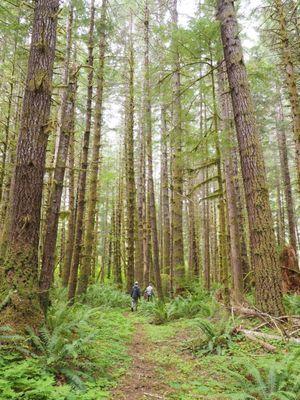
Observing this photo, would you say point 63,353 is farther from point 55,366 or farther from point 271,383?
point 271,383

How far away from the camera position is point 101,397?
11.8 ft

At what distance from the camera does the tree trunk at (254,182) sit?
6312 millimetres

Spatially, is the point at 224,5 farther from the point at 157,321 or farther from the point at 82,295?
the point at 82,295

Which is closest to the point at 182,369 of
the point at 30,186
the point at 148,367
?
the point at 148,367

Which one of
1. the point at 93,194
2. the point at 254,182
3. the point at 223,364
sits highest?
the point at 93,194

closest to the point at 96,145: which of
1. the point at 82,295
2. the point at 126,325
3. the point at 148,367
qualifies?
the point at 82,295

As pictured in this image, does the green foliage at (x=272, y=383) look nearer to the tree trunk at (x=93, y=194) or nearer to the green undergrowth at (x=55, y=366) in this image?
the green undergrowth at (x=55, y=366)

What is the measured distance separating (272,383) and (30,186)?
4.57 metres

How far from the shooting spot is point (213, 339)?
224 inches

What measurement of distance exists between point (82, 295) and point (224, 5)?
34.1 feet

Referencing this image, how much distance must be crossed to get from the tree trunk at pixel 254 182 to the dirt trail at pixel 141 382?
107 inches

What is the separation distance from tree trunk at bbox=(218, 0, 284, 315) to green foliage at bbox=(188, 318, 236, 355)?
0.99 metres

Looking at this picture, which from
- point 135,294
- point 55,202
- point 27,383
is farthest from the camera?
point 135,294

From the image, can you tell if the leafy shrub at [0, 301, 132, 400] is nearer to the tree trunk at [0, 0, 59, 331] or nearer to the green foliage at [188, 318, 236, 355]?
the tree trunk at [0, 0, 59, 331]
